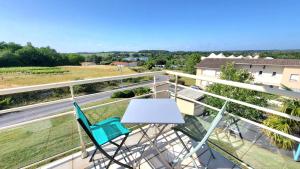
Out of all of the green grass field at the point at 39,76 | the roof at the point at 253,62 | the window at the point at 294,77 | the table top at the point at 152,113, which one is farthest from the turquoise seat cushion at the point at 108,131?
the window at the point at 294,77

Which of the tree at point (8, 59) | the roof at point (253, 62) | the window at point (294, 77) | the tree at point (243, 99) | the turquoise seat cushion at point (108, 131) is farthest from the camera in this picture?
the tree at point (8, 59)

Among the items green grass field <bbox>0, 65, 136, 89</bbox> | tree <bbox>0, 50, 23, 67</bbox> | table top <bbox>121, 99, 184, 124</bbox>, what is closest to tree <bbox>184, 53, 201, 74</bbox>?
green grass field <bbox>0, 65, 136, 89</bbox>

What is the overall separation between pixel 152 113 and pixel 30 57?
61.3 metres

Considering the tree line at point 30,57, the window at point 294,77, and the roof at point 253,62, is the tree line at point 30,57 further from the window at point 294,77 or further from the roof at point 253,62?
the window at point 294,77

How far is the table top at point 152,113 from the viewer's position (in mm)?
1574

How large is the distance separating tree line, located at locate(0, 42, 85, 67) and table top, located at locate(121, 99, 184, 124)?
2168 inches

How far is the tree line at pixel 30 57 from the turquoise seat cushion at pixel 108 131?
54.6m

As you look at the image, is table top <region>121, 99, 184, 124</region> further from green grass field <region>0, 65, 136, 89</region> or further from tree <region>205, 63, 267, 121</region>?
green grass field <region>0, 65, 136, 89</region>

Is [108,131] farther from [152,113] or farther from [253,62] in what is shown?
[253,62]

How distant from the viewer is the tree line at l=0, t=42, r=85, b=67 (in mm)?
42125

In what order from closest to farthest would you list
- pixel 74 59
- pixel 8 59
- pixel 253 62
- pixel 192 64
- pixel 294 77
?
pixel 294 77 < pixel 253 62 < pixel 192 64 < pixel 8 59 < pixel 74 59

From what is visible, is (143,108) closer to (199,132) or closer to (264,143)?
(199,132)

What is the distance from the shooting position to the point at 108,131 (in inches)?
77.9

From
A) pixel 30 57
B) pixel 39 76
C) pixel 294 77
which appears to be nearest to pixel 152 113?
pixel 294 77
